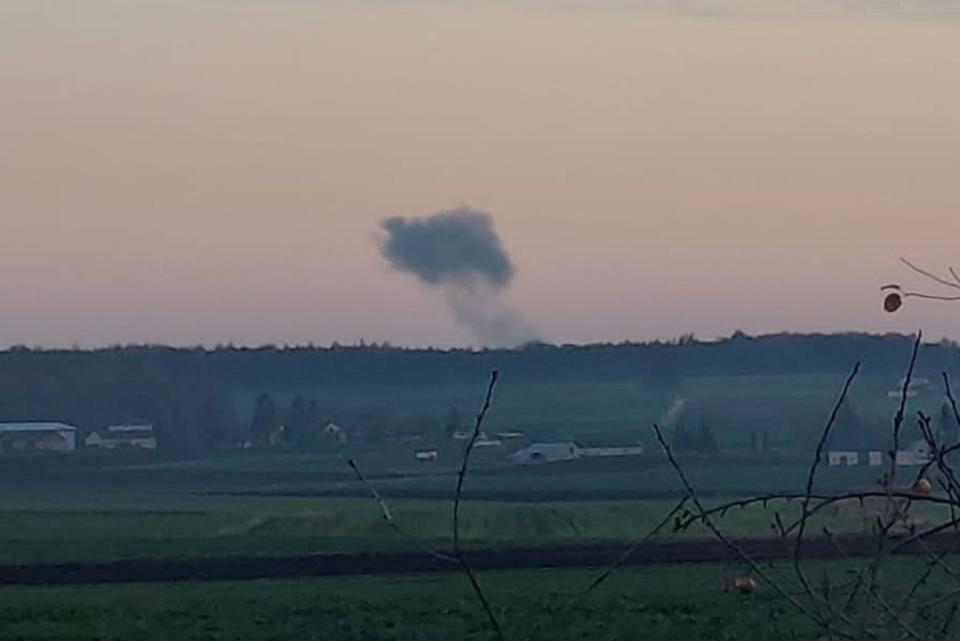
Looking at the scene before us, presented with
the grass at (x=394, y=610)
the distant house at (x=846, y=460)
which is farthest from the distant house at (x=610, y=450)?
the grass at (x=394, y=610)

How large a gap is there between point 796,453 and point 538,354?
79.8ft

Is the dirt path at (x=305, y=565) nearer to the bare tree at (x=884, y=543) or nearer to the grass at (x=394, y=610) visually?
the grass at (x=394, y=610)

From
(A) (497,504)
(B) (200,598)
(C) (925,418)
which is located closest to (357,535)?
(A) (497,504)

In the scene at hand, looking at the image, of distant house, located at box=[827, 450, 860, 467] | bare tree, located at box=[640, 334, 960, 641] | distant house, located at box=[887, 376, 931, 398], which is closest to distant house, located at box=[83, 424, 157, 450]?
distant house, located at box=[827, 450, 860, 467]

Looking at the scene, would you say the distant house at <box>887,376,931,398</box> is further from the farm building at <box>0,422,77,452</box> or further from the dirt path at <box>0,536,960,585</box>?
the farm building at <box>0,422,77,452</box>

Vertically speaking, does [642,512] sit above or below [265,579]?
below

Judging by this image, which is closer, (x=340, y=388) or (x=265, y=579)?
(x=265, y=579)

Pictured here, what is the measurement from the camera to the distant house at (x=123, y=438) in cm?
9797

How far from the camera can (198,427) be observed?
328 ft

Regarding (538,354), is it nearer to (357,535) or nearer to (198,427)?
(198,427)

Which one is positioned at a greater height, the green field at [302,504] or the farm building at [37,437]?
the green field at [302,504]

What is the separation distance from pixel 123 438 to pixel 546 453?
2235cm

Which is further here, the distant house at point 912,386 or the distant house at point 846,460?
the distant house at point 846,460

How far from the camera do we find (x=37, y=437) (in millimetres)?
97375
